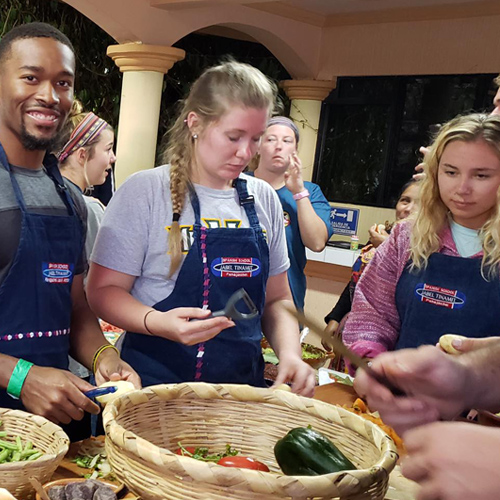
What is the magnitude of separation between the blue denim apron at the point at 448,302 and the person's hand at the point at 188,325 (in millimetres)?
891

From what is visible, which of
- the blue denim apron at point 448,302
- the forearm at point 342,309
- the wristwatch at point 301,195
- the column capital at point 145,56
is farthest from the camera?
the column capital at point 145,56

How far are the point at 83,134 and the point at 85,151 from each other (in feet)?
0.33

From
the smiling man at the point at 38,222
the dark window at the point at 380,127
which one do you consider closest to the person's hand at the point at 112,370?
the smiling man at the point at 38,222

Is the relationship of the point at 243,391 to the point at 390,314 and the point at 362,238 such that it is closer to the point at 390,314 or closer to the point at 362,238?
the point at 390,314

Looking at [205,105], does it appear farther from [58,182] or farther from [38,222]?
[38,222]

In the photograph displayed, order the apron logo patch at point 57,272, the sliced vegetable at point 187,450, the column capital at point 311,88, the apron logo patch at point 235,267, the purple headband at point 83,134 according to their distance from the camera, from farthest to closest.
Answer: the column capital at point 311,88
the purple headband at point 83,134
the apron logo patch at point 235,267
the apron logo patch at point 57,272
the sliced vegetable at point 187,450

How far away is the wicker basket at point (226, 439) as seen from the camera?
127cm

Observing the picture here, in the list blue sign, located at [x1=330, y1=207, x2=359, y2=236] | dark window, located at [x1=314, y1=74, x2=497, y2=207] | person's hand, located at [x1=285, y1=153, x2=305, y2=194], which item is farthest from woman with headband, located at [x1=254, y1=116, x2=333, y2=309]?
dark window, located at [x1=314, y1=74, x2=497, y2=207]

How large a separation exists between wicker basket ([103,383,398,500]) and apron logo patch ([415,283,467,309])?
39.4 inches

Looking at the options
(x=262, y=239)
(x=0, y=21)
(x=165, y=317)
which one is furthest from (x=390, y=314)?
(x=0, y=21)

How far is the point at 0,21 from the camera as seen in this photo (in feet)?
31.9

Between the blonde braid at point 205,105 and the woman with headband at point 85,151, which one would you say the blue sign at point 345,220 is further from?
the blonde braid at point 205,105

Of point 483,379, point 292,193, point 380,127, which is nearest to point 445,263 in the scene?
point 483,379

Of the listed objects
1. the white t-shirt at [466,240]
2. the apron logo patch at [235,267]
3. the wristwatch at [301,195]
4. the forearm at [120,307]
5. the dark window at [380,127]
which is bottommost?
the forearm at [120,307]
